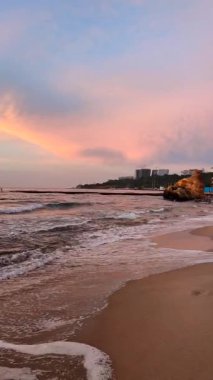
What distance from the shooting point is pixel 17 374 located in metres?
3.10

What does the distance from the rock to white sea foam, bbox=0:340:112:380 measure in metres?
52.9

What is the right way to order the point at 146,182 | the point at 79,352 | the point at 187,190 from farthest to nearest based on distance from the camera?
1. the point at 146,182
2. the point at 187,190
3. the point at 79,352

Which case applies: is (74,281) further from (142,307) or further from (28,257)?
(28,257)

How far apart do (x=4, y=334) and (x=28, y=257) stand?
524 centimetres

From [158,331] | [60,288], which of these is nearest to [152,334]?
[158,331]

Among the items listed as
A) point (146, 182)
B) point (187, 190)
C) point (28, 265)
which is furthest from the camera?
point (146, 182)

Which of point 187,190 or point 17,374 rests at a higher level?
point 187,190

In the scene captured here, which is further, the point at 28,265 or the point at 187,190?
the point at 187,190

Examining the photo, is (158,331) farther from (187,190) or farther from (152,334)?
(187,190)

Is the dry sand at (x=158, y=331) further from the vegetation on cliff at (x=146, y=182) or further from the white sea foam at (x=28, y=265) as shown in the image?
the vegetation on cliff at (x=146, y=182)

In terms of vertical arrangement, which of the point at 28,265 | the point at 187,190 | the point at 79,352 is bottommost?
the point at 28,265

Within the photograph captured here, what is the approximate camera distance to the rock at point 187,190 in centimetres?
5616

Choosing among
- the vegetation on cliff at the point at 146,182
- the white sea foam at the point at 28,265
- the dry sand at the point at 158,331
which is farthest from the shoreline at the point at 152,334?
the vegetation on cliff at the point at 146,182

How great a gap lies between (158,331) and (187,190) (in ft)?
179
